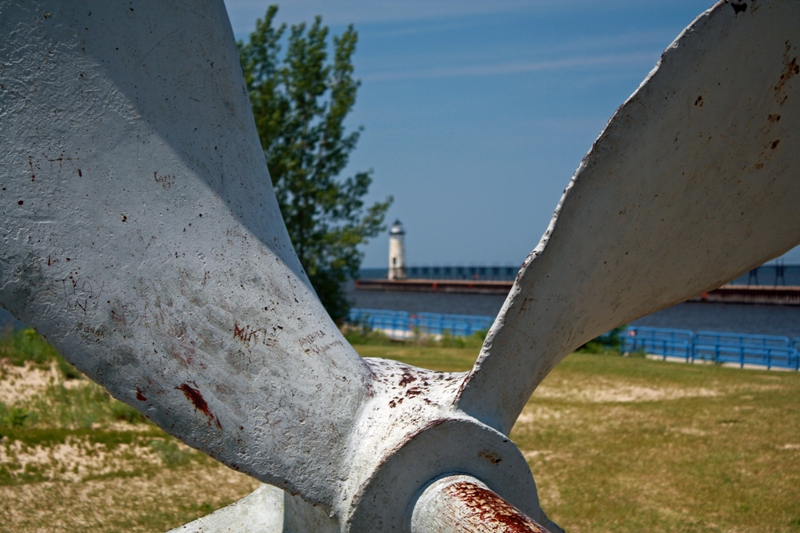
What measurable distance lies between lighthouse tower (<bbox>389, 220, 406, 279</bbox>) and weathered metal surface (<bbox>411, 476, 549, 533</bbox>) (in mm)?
62211

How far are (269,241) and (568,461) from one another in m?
4.90

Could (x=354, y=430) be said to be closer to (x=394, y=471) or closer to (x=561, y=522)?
(x=394, y=471)

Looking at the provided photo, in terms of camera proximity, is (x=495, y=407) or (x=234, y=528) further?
(x=234, y=528)

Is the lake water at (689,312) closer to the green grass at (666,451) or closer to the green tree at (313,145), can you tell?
the green tree at (313,145)

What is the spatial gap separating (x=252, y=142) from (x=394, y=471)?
106cm

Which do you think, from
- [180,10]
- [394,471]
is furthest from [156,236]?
[394,471]

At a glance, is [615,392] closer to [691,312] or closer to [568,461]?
[568,461]

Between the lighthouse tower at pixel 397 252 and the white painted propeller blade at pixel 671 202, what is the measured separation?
61968 millimetres

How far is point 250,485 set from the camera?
5.89 m

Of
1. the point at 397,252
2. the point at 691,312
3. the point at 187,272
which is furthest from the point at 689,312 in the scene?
the point at 187,272

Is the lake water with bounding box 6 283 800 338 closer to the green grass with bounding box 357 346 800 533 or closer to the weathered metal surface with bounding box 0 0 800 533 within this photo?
the green grass with bounding box 357 346 800 533

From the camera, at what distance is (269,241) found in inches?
90.0

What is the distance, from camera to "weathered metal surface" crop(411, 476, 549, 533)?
189 cm

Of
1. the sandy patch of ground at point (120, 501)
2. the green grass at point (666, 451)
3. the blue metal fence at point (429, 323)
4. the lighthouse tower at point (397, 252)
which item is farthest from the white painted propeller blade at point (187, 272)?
the lighthouse tower at point (397, 252)
